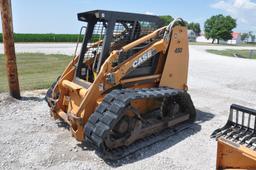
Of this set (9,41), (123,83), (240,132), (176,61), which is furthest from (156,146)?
(9,41)

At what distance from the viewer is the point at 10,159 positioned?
453 centimetres

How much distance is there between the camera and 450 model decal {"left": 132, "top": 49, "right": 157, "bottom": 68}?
530 cm

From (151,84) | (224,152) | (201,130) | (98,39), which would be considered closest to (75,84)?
(98,39)

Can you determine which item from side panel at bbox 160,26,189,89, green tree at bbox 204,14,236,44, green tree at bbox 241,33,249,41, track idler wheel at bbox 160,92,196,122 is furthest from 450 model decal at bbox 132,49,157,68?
green tree at bbox 241,33,249,41

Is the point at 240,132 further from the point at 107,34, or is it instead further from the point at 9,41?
the point at 9,41

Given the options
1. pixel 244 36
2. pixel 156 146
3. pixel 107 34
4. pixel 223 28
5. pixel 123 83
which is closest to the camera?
pixel 156 146

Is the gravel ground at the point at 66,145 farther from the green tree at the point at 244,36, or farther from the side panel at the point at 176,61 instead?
the green tree at the point at 244,36

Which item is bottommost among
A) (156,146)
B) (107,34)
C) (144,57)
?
(156,146)

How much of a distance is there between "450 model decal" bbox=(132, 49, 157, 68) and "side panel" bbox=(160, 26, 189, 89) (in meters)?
0.50

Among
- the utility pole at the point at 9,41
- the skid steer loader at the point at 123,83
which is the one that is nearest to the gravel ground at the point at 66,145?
the skid steer loader at the point at 123,83

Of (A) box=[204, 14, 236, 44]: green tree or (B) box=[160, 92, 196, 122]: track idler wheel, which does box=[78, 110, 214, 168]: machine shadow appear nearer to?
(B) box=[160, 92, 196, 122]: track idler wheel

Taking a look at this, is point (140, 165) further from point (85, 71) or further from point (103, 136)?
point (85, 71)

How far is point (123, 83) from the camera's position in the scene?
530 cm

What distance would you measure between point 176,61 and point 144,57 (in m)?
1.00
